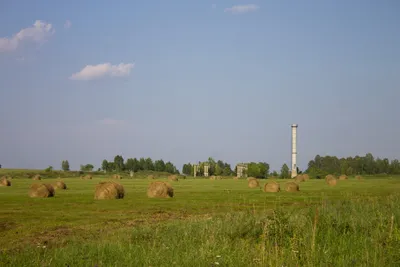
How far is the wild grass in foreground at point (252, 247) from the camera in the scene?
9281mm

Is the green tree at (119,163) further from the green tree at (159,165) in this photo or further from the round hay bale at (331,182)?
the round hay bale at (331,182)

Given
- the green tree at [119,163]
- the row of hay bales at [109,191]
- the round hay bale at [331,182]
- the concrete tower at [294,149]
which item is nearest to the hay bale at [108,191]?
the row of hay bales at [109,191]

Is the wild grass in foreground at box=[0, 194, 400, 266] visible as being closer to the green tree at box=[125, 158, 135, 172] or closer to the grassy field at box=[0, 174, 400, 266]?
the grassy field at box=[0, 174, 400, 266]

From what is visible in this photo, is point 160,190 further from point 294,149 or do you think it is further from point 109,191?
point 294,149

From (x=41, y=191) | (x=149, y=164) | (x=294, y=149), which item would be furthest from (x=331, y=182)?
(x=149, y=164)

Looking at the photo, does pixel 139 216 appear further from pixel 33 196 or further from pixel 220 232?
pixel 33 196

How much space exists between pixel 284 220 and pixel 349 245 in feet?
5.92

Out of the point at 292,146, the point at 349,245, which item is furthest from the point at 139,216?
the point at 292,146

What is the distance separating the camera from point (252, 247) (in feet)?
36.3

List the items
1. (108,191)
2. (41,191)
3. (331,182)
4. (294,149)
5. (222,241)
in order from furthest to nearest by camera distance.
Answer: (294,149) < (331,182) < (41,191) < (108,191) < (222,241)

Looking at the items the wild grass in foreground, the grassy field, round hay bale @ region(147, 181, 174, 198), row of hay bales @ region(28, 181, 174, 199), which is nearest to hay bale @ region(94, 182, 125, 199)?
row of hay bales @ region(28, 181, 174, 199)

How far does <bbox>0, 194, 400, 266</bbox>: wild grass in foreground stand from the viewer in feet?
30.5

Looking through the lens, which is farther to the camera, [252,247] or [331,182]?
[331,182]

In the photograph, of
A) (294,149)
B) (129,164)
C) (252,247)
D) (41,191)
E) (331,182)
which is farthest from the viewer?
(129,164)
